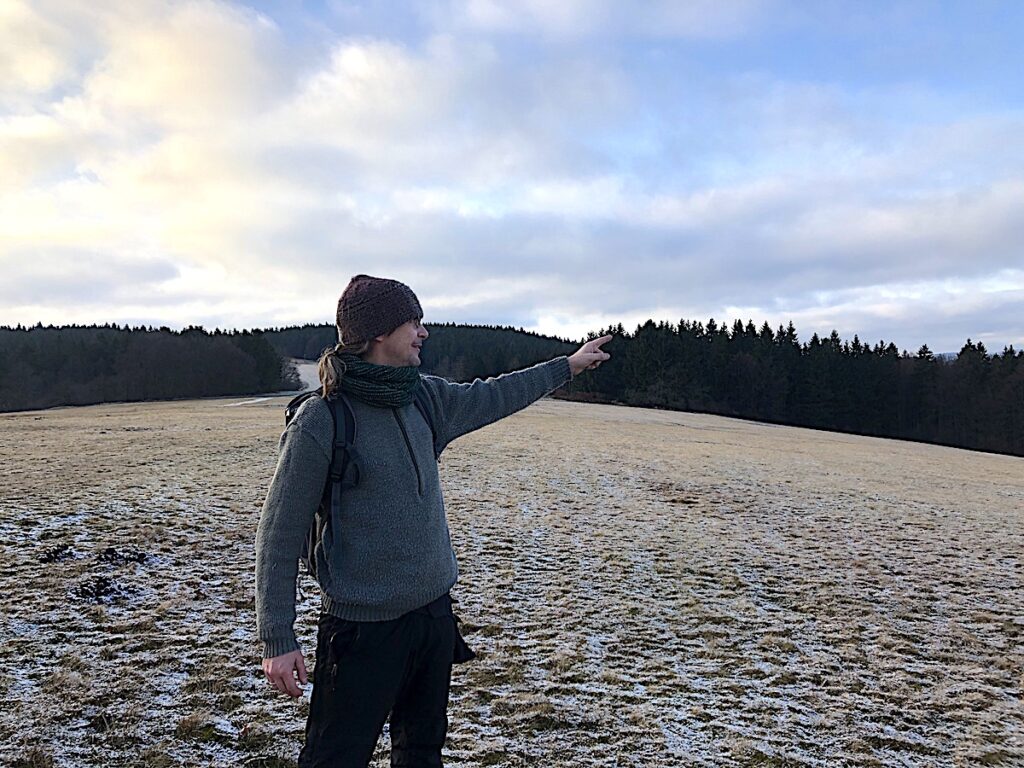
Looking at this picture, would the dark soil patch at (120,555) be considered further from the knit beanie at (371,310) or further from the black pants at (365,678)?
the knit beanie at (371,310)

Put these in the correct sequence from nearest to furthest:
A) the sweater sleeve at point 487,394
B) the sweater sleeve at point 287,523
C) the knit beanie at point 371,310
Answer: the sweater sleeve at point 287,523 → the knit beanie at point 371,310 → the sweater sleeve at point 487,394

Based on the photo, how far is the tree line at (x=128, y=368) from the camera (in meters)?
71.9

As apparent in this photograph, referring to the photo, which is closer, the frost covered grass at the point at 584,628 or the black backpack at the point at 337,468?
the black backpack at the point at 337,468

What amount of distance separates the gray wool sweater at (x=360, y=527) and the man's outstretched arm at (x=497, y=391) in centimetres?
30

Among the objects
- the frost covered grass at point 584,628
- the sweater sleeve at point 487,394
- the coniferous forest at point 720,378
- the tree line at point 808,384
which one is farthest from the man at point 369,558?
the tree line at point 808,384

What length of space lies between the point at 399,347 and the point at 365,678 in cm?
133

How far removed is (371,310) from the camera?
2.81m

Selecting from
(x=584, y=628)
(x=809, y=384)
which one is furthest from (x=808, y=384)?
(x=584, y=628)

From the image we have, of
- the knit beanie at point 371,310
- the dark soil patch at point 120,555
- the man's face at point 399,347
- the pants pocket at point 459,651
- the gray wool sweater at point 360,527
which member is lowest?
the dark soil patch at point 120,555

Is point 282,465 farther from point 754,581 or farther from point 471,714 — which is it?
point 754,581

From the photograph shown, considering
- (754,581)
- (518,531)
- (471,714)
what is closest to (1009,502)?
(754,581)

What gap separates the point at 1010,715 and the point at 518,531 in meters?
7.11

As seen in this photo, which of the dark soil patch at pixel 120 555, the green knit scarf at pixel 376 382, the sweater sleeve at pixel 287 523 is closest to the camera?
the sweater sleeve at pixel 287 523

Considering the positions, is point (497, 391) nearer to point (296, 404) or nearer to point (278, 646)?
point (296, 404)
